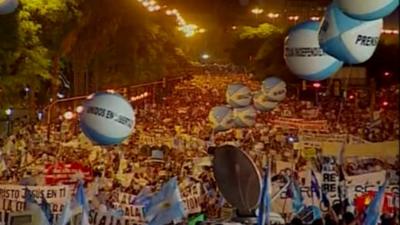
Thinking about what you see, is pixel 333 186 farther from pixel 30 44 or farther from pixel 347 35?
pixel 347 35

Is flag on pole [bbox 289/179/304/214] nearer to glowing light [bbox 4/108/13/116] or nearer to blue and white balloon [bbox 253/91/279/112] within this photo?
blue and white balloon [bbox 253/91/279/112]

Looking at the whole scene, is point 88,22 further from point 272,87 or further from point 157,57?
point 272,87

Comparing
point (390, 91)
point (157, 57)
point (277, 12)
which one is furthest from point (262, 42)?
point (390, 91)

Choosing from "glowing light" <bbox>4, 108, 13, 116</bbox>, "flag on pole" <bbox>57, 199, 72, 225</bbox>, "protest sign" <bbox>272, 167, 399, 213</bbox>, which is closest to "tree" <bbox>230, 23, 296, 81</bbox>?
"protest sign" <bbox>272, 167, 399, 213</bbox>

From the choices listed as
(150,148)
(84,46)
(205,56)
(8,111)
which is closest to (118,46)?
(84,46)

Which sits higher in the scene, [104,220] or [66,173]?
[66,173]

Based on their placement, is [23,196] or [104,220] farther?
[23,196]

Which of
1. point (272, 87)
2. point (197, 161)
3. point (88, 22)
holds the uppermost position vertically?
point (88, 22)
